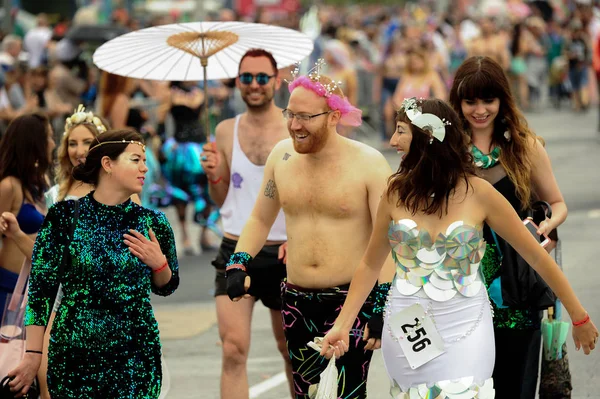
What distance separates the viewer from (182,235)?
1441 centimetres

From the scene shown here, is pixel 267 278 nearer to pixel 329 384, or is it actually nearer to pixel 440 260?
pixel 329 384

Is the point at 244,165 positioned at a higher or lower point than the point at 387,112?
higher

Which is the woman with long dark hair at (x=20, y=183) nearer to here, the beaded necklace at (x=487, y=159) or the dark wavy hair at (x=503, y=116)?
the dark wavy hair at (x=503, y=116)

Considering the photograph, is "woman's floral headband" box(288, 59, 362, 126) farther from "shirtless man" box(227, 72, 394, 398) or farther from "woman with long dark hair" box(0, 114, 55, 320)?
"woman with long dark hair" box(0, 114, 55, 320)

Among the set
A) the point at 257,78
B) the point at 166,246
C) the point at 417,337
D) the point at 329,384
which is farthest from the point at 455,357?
the point at 257,78

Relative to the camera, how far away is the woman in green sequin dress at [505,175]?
19.4 ft

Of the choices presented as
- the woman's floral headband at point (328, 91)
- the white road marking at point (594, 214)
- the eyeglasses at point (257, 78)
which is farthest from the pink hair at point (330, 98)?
the white road marking at point (594, 214)

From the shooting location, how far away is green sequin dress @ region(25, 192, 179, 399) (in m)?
5.21

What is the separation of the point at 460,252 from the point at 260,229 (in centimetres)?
147

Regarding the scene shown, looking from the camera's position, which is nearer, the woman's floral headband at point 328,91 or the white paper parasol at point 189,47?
the woman's floral headband at point 328,91

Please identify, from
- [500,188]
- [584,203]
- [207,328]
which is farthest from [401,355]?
[584,203]

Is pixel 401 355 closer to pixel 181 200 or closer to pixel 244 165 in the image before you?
pixel 244 165

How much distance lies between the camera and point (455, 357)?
16.1 ft

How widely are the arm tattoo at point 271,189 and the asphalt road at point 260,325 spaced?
6.97ft
